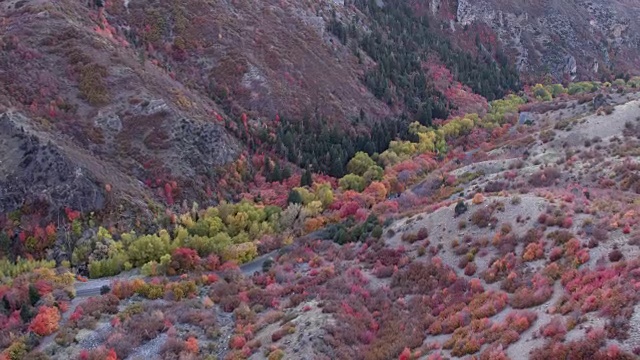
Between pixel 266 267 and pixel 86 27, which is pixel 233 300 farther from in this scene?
pixel 86 27

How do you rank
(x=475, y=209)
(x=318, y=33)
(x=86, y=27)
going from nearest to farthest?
(x=475, y=209) < (x=86, y=27) < (x=318, y=33)

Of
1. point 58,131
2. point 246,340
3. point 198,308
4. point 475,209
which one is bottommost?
point 58,131

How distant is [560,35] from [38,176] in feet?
413

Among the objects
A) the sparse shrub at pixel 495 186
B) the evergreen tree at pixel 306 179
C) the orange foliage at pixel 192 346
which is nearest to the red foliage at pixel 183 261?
the orange foliage at pixel 192 346

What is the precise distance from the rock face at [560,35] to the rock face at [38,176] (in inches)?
4107

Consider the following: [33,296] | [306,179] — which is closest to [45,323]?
[33,296]

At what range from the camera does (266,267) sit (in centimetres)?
4806

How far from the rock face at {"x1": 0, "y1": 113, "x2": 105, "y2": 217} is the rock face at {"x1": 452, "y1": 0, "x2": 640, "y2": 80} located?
104313 millimetres

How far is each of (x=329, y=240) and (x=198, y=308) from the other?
54.4 feet

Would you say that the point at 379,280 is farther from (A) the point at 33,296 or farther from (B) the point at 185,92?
(B) the point at 185,92

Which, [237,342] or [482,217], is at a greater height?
[482,217]

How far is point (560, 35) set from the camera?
139000 millimetres

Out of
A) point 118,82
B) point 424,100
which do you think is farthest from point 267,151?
point 424,100

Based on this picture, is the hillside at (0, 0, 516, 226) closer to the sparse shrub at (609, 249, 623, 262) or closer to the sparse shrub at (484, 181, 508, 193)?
the sparse shrub at (484, 181, 508, 193)
